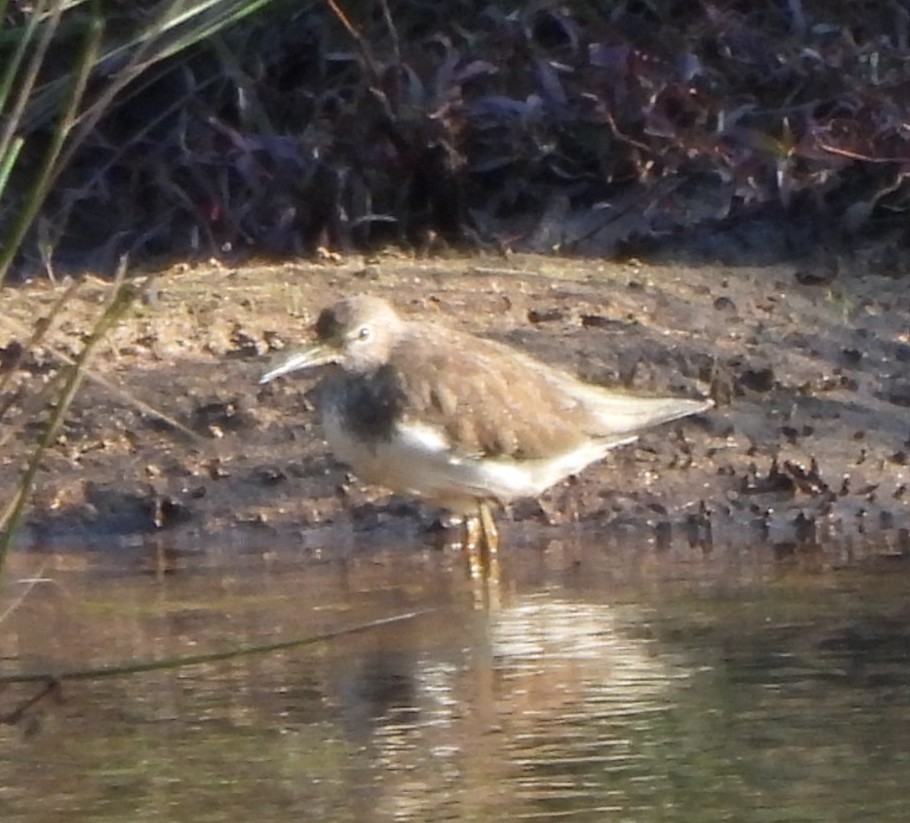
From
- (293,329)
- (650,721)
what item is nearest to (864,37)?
(293,329)

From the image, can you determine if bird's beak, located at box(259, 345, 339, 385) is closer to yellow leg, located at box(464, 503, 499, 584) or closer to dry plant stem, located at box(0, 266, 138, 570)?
yellow leg, located at box(464, 503, 499, 584)

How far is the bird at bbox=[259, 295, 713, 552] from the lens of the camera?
753 cm

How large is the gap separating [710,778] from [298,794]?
0.82 metres

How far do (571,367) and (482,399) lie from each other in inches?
41.4

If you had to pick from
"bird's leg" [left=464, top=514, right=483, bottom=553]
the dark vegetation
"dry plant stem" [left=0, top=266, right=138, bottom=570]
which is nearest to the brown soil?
"bird's leg" [left=464, top=514, right=483, bottom=553]

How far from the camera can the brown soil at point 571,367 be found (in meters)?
8.12

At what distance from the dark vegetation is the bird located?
230 cm

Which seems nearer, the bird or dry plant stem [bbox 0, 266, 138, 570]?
dry plant stem [bbox 0, 266, 138, 570]

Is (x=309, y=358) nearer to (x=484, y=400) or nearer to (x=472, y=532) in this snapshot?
(x=484, y=400)

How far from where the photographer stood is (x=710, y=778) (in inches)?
193

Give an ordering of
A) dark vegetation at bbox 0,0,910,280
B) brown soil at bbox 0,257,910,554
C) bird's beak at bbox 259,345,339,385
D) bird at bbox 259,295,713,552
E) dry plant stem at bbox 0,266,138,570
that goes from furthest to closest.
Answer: dark vegetation at bbox 0,0,910,280, brown soil at bbox 0,257,910,554, bird's beak at bbox 259,345,339,385, bird at bbox 259,295,713,552, dry plant stem at bbox 0,266,138,570

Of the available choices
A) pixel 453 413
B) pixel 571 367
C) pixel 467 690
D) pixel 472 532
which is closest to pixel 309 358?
pixel 453 413

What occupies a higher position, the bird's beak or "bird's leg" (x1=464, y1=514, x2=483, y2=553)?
the bird's beak

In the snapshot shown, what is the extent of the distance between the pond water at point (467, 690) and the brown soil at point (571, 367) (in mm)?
449
